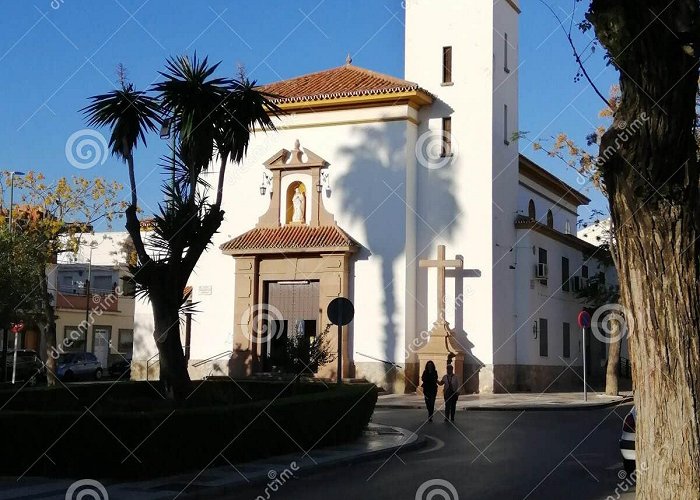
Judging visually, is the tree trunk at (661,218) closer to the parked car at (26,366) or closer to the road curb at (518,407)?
the road curb at (518,407)

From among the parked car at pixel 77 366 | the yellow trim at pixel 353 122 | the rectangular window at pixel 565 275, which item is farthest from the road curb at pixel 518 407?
the parked car at pixel 77 366

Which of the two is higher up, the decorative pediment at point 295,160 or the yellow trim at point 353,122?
the yellow trim at point 353,122

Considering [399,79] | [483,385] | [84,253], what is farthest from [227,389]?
[84,253]

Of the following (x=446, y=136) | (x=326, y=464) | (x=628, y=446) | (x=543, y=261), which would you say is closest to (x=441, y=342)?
(x=446, y=136)

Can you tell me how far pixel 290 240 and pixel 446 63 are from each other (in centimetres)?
885

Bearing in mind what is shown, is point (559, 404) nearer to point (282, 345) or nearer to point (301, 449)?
point (282, 345)

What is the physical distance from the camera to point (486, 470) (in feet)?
43.4

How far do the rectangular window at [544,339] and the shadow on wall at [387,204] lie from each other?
6.44 metres

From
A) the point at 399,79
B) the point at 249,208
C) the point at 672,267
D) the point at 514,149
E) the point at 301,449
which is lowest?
the point at 301,449

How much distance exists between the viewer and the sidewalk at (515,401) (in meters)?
26.7

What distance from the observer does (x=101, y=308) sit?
5600 cm

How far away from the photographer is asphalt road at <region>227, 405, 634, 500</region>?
11203mm

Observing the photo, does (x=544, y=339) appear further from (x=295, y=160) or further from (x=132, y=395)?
(x=132, y=395)

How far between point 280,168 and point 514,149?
9.18 m
